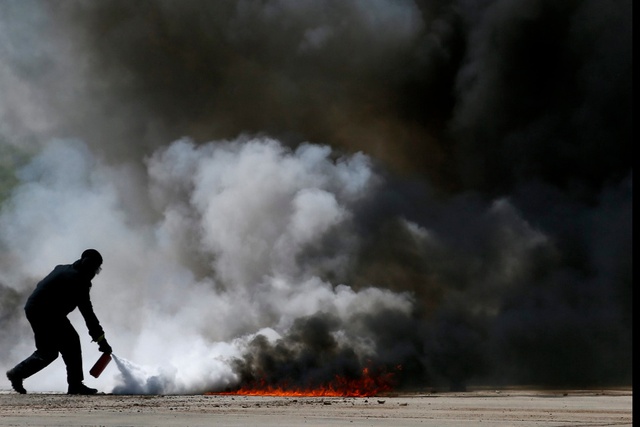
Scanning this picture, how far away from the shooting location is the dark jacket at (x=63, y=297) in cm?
1559

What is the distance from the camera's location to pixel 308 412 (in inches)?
405

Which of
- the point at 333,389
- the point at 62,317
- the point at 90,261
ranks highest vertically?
the point at 90,261

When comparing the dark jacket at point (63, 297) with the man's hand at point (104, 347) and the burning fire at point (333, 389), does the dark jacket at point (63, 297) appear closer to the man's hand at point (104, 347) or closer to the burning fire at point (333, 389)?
the man's hand at point (104, 347)

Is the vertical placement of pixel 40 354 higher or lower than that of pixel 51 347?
lower

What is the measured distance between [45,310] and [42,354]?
0.76m

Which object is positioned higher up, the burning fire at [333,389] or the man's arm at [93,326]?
the man's arm at [93,326]

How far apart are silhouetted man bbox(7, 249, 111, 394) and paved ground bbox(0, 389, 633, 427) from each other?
2126 mm

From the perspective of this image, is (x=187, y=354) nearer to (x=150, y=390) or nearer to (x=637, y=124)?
(x=150, y=390)

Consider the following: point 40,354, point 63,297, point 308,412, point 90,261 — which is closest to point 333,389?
point 90,261

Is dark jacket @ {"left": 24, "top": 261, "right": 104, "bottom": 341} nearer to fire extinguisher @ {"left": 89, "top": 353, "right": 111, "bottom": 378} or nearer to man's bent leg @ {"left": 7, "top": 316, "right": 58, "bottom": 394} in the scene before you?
man's bent leg @ {"left": 7, "top": 316, "right": 58, "bottom": 394}

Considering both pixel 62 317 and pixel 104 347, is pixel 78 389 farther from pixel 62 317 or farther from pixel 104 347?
pixel 62 317

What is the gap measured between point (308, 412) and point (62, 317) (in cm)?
697

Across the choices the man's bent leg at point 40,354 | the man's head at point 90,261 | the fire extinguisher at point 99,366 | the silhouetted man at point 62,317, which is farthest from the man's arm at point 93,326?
the man's bent leg at point 40,354

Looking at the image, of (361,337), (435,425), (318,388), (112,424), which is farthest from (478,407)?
(361,337)
